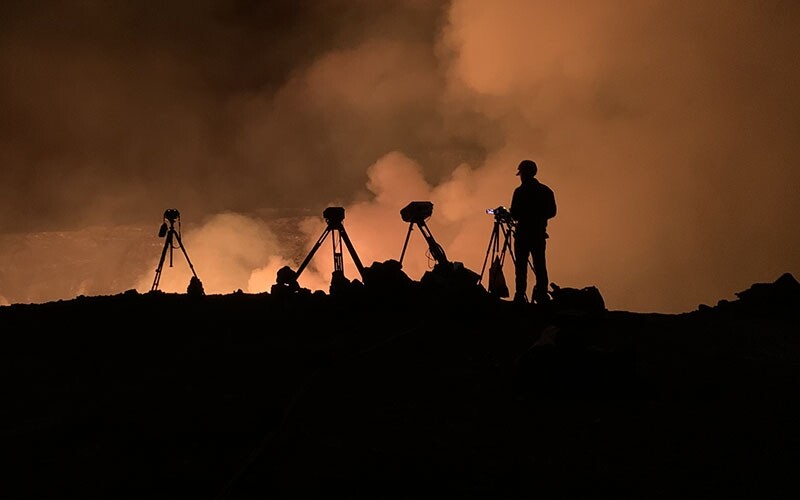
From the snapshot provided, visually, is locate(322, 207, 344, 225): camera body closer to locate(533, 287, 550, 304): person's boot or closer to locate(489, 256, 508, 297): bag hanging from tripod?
locate(489, 256, 508, 297): bag hanging from tripod

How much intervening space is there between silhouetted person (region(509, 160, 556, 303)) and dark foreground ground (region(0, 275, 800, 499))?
184 cm

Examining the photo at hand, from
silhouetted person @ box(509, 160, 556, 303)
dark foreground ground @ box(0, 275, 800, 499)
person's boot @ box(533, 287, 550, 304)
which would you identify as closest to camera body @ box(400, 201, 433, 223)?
silhouetted person @ box(509, 160, 556, 303)

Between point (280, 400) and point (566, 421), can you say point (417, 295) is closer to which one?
point (280, 400)

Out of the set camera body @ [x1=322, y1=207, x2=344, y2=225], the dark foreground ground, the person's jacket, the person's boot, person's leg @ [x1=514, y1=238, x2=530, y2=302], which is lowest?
the dark foreground ground

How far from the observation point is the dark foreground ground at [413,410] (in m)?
4.04

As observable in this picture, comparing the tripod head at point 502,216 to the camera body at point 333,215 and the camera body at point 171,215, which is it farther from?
the camera body at point 171,215

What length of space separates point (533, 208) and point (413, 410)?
271 inches

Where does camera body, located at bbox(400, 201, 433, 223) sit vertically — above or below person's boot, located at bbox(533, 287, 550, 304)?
above

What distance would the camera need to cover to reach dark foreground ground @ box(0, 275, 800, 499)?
404 cm

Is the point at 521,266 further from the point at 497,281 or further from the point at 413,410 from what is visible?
the point at 413,410

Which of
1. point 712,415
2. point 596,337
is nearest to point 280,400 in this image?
point 712,415

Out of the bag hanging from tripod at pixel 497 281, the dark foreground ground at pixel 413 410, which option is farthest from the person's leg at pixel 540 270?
the bag hanging from tripod at pixel 497 281

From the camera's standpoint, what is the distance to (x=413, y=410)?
17.7 ft

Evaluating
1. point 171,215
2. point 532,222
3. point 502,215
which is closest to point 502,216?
point 502,215
